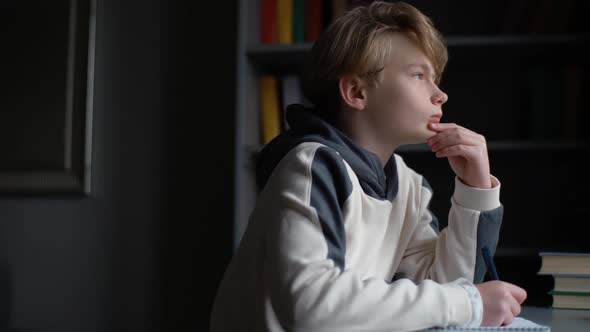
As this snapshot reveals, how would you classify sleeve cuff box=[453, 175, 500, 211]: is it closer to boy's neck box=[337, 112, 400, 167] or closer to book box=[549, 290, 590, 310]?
boy's neck box=[337, 112, 400, 167]

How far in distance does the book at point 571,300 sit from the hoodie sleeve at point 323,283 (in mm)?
675

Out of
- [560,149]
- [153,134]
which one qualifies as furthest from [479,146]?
[153,134]

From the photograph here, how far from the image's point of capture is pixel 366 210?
3.32 feet

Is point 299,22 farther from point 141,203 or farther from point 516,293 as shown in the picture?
point 516,293

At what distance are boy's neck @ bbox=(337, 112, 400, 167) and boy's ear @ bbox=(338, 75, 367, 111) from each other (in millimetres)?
21

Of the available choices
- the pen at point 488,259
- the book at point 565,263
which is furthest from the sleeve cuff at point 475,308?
the book at point 565,263

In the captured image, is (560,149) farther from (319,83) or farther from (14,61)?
Answer: (14,61)

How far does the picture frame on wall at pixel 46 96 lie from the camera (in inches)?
94.7

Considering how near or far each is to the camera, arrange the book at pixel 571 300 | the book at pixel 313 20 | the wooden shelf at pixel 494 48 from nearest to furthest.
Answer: the book at pixel 571 300
the wooden shelf at pixel 494 48
the book at pixel 313 20

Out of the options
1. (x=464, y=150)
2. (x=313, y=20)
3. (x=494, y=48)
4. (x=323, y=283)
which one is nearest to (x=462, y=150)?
(x=464, y=150)

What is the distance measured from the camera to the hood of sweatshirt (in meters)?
0.98

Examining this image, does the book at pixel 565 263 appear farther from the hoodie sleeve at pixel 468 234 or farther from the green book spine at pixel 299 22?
the green book spine at pixel 299 22

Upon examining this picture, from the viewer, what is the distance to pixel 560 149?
71.0 inches

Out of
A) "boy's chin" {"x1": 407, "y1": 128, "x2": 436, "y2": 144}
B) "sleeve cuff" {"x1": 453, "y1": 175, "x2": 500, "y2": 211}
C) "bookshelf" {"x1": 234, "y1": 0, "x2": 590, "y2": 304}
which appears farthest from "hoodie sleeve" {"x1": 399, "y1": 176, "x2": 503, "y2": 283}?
"bookshelf" {"x1": 234, "y1": 0, "x2": 590, "y2": 304}
